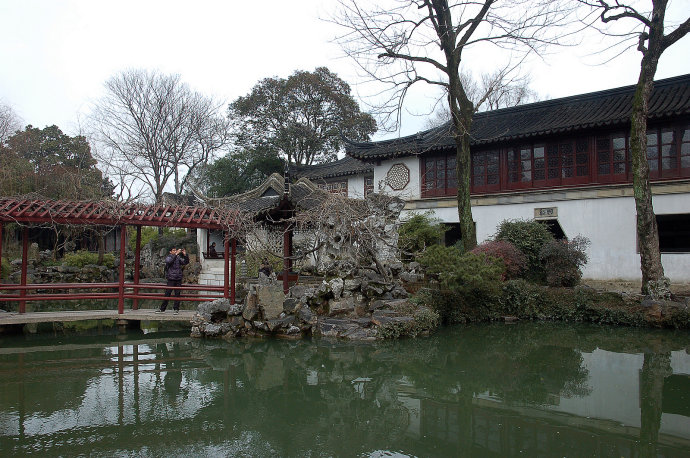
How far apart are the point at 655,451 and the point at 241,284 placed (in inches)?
391

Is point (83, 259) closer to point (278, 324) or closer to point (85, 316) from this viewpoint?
point (85, 316)

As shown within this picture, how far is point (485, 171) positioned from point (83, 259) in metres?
15.7

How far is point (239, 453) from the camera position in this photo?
3.76 m

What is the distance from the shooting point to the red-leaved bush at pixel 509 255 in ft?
34.9

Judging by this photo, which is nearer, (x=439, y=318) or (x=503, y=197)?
(x=439, y=318)

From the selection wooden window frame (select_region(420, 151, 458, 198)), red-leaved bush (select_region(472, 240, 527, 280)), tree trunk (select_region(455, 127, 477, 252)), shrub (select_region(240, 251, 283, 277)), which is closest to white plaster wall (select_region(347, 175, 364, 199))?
wooden window frame (select_region(420, 151, 458, 198))

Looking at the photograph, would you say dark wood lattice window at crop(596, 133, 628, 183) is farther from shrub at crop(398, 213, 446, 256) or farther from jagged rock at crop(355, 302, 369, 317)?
jagged rock at crop(355, 302, 369, 317)

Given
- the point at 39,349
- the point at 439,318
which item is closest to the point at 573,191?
the point at 439,318

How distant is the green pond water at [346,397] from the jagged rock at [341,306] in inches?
31.6

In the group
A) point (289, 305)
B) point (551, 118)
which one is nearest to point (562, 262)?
point (551, 118)

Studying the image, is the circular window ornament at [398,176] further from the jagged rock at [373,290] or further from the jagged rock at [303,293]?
the jagged rock at [303,293]

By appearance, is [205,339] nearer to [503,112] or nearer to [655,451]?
[655,451]

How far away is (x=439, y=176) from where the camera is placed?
1658 centimetres

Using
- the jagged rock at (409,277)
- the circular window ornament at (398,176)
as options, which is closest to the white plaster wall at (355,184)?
the circular window ornament at (398,176)
